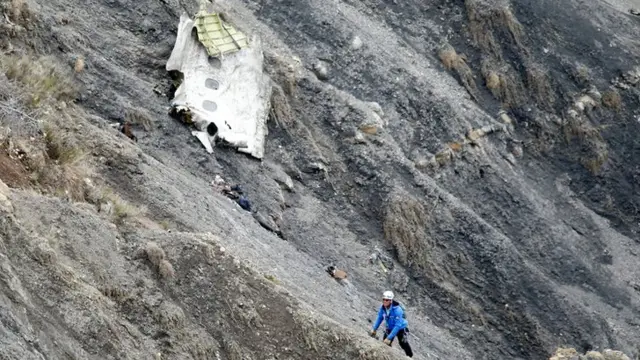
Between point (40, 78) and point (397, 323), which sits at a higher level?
point (397, 323)

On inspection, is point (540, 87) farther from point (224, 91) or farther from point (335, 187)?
point (224, 91)

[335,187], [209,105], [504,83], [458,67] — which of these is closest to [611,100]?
[504,83]

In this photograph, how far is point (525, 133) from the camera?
90.4 ft

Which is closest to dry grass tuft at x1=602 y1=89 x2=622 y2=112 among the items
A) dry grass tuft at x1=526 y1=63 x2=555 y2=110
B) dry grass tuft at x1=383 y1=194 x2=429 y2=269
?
dry grass tuft at x1=526 y1=63 x2=555 y2=110

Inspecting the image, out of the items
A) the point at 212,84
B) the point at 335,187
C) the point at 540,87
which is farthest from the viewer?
the point at 540,87

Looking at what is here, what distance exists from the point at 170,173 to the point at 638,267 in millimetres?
14803

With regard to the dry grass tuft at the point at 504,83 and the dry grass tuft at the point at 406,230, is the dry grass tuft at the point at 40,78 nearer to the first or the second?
the dry grass tuft at the point at 406,230

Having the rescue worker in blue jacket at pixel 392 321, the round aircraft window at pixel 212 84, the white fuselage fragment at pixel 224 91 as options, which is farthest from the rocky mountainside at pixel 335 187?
the round aircraft window at pixel 212 84

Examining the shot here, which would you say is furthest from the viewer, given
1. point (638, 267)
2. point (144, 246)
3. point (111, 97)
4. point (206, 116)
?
point (638, 267)

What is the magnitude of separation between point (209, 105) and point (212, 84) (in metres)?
0.60

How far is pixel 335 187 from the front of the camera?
2188 cm

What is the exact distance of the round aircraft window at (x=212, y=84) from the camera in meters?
20.1

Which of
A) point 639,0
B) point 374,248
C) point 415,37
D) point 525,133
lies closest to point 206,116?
point 374,248

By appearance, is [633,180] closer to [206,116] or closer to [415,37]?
[415,37]
